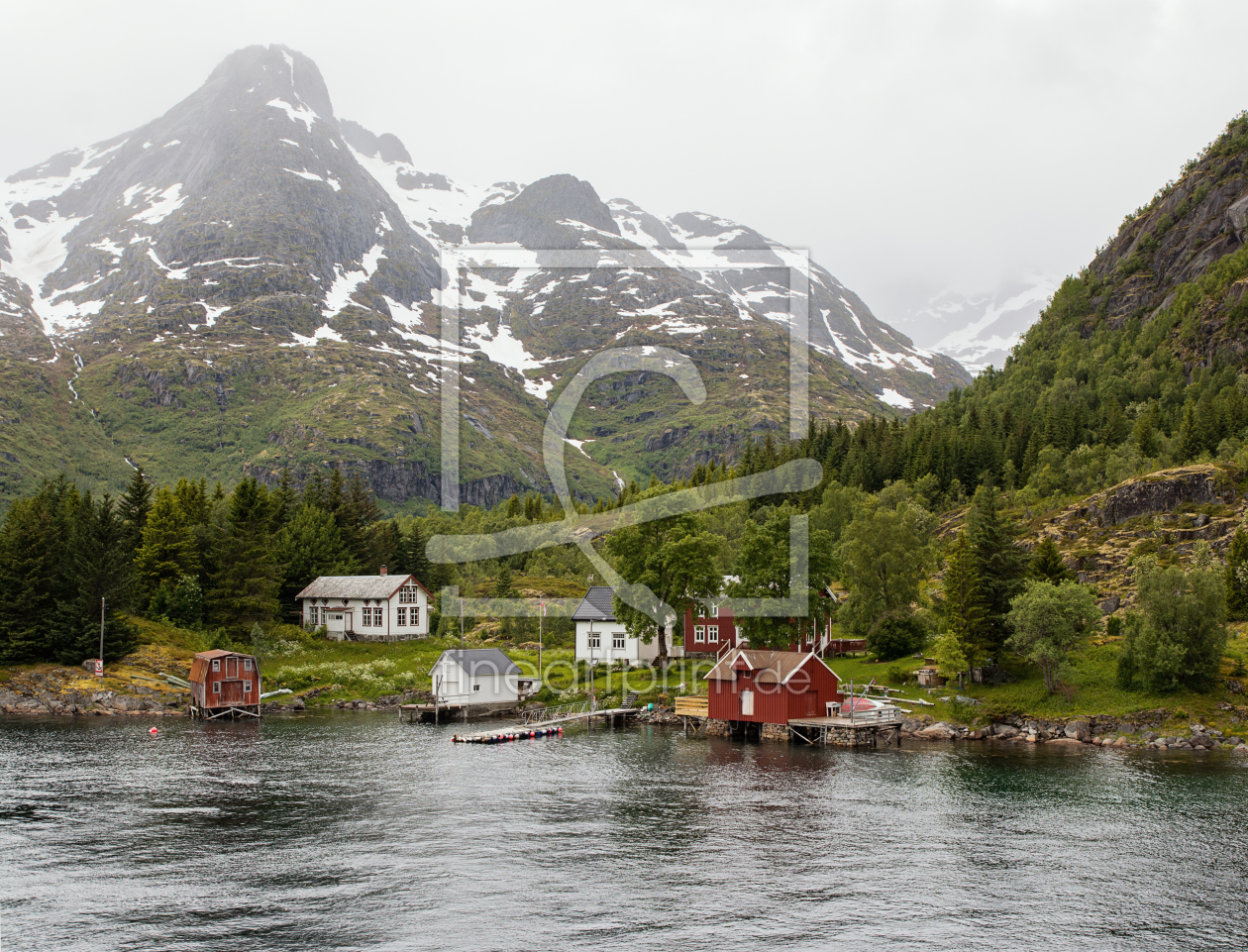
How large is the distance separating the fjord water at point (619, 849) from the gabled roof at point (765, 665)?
7.57 metres

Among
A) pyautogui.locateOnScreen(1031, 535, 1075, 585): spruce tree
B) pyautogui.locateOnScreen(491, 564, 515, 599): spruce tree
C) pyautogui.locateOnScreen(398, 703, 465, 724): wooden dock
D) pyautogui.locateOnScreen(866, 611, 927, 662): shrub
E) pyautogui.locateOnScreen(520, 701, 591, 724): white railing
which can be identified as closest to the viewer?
pyautogui.locateOnScreen(520, 701, 591, 724): white railing

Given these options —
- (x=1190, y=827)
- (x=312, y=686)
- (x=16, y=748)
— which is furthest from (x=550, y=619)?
(x=1190, y=827)

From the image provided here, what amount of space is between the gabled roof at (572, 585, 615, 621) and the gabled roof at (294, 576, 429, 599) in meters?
26.4

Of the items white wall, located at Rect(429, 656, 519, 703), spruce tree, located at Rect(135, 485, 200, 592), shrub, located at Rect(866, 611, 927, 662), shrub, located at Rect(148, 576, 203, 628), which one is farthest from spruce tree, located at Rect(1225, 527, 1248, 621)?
spruce tree, located at Rect(135, 485, 200, 592)

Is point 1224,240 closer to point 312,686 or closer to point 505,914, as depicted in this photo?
point 312,686

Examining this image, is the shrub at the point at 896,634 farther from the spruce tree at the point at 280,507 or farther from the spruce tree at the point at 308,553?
the spruce tree at the point at 280,507

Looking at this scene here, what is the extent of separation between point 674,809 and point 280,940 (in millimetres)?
21929

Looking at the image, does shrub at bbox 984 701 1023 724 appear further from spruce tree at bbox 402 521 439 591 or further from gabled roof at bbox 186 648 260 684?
spruce tree at bbox 402 521 439 591

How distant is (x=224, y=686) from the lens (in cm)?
8219

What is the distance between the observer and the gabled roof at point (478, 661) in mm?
85375

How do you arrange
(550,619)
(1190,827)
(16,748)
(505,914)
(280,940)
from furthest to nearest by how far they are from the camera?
1. (550,619)
2. (16,748)
3. (1190,827)
4. (505,914)
5. (280,940)

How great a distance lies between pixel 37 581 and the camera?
3438 inches

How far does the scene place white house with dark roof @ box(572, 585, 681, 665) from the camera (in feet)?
306

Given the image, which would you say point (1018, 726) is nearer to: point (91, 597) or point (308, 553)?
point (91, 597)
